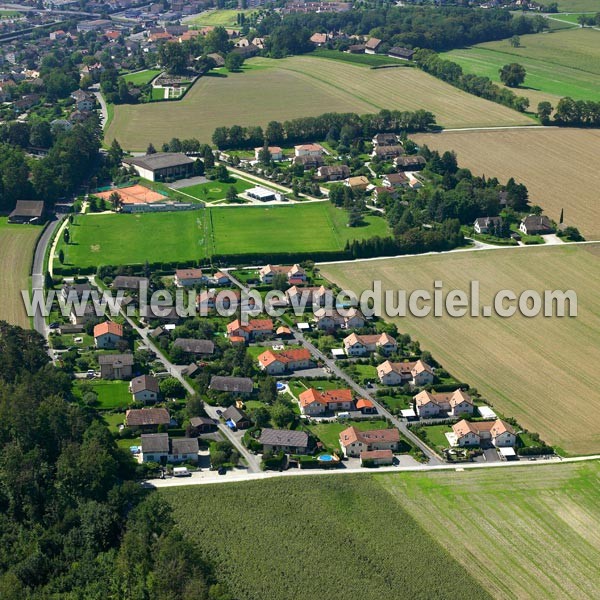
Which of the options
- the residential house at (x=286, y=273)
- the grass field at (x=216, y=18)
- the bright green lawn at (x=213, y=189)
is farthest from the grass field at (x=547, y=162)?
the grass field at (x=216, y=18)

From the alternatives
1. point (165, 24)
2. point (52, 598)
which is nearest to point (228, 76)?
point (165, 24)

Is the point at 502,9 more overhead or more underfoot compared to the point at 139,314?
more overhead

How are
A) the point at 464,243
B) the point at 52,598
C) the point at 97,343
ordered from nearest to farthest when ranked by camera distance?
1. the point at 52,598
2. the point at 97,343
3. the point at 464,243

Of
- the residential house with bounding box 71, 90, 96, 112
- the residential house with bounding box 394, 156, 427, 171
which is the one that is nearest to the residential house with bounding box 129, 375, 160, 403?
the residential house with bounding box 394, 156, 427, 171

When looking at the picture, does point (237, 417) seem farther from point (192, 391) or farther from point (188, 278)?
point (188, 278)

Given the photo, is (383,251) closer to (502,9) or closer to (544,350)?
(544,350)

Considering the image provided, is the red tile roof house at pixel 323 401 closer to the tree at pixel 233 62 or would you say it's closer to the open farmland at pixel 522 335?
the open farmland at pixel 522 335

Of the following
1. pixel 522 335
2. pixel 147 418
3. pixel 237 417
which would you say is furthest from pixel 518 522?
pixel 147 418
